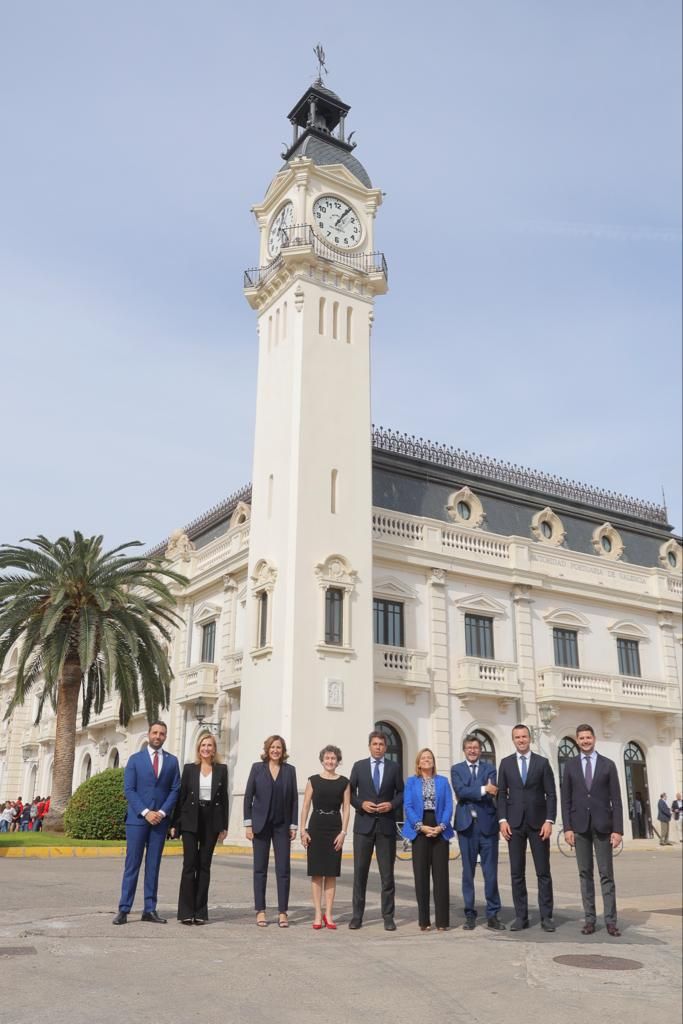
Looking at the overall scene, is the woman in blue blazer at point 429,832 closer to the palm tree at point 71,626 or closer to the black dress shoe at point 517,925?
the black dress shoe at point 517,925

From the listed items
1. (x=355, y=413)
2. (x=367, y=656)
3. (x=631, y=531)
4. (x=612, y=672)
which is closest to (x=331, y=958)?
(x=367, y=656)

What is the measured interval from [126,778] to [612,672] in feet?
88.2

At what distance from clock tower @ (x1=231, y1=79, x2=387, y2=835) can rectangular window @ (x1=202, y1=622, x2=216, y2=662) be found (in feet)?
18.4

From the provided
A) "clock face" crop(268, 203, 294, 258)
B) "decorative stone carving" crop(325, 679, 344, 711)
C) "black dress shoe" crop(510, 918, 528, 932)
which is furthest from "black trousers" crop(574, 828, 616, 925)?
"clock face" crop(268, 203, 294, 258)

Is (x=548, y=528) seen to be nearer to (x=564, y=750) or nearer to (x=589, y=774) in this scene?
(x=564, y=750)

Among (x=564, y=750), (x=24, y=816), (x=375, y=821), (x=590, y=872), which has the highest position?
(x=564, y=750)

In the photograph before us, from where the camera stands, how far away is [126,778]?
367 inches

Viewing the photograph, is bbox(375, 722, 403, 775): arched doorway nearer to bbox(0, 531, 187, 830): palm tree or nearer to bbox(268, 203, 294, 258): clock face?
bbox(0, 531, 187, 830): palm tree

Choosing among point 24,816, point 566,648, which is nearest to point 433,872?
point 566,648

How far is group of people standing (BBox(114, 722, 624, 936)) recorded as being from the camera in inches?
361

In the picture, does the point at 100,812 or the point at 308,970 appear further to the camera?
the point at 100,812

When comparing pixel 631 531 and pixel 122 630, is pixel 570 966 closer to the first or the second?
pixel 122 630

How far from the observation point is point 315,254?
28891 millimetres

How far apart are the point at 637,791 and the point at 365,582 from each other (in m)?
13.6
